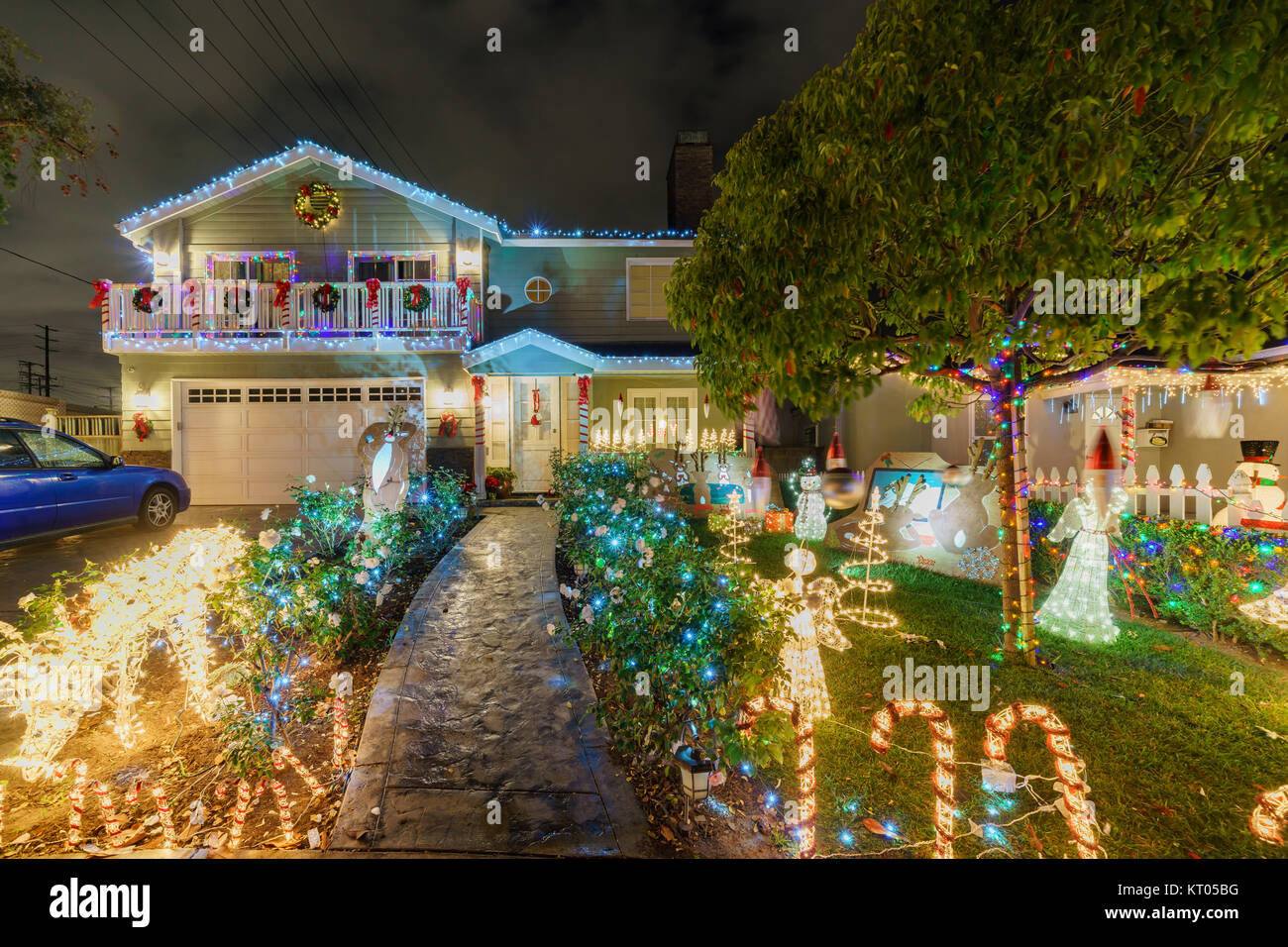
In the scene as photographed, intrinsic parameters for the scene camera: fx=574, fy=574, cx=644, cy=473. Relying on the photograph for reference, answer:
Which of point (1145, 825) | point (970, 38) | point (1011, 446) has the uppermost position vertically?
point (970, 38)

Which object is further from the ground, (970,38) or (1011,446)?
(970,38)

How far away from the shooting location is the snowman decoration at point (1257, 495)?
5.96m

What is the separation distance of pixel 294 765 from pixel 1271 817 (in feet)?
15.1

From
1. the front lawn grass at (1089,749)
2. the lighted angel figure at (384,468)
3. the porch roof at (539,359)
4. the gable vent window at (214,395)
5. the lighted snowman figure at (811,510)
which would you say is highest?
the porch roof at (539,359)

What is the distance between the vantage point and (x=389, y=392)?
12898mm

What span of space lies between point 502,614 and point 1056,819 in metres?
4.05

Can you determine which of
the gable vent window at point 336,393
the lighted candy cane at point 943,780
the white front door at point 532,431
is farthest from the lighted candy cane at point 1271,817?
the gable vent window at point 336,393

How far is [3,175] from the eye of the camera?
29.7 feet

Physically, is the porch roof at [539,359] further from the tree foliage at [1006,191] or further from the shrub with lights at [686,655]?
the shrub with lights at [686,655]

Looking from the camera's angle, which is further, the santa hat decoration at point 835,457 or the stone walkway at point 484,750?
the santa hat decoration at point 835,457

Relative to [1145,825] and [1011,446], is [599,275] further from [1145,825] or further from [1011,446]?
[1145,825]

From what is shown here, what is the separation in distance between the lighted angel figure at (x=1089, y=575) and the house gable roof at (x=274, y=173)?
41.7 feet

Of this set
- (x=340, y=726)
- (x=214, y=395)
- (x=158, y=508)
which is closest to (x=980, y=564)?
(x=340, y=726)
